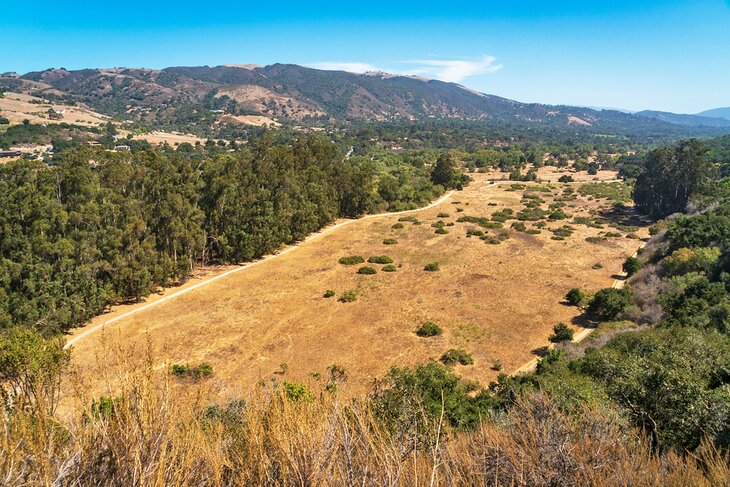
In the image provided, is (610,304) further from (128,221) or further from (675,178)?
(675,178)

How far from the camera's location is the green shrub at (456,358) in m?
28.0

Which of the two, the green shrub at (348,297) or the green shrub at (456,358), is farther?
the green shrub at (348,297)

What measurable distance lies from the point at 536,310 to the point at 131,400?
3517cm

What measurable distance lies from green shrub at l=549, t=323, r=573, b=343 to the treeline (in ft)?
112

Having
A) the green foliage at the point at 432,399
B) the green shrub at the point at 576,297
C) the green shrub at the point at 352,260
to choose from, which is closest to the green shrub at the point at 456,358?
the green foliage at the point at 432,399

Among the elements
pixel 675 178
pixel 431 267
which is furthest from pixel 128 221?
pixel 675 178

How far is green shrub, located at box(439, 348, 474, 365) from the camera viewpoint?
91.9 feet

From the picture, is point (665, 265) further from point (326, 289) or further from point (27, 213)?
point (27, 213)

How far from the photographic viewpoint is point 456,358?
2820 cm

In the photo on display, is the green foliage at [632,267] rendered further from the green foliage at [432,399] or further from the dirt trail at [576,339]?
the green foliage at [432,399]

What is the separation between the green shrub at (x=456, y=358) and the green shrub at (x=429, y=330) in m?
3.49

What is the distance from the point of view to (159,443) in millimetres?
6422

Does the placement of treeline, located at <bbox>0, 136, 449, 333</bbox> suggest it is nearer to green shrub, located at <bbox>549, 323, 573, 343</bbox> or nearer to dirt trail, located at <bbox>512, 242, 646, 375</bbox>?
dirt trail, located at <bbox>512, 242, 646, 375</bbox>

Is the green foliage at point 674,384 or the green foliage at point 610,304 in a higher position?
the green foliage at point 674,384
